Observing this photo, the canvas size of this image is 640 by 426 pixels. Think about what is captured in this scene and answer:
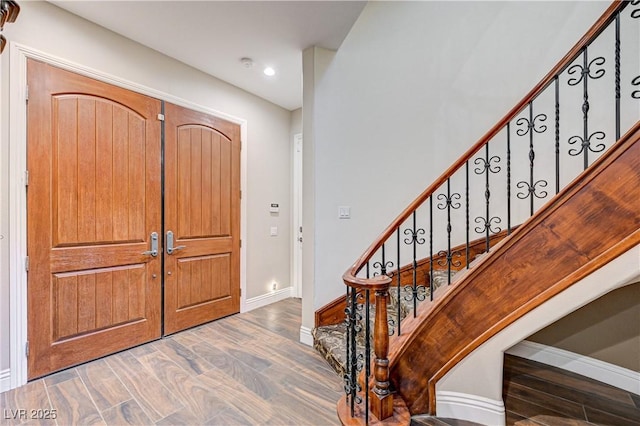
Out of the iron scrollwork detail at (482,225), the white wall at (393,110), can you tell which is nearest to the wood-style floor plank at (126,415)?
the white wall at (393,110)

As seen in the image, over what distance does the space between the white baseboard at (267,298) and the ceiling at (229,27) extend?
107 inches

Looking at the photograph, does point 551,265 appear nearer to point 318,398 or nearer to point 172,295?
point 318,398

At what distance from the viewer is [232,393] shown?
2064 millimetres

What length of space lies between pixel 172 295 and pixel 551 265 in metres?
3.09

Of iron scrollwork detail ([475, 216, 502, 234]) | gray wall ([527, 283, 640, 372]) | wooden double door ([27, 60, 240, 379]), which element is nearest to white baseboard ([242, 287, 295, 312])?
wooden double door ([27, 60, 240, 379])

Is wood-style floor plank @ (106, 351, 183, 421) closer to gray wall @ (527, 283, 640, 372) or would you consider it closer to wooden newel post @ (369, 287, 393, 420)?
wooden newel post @ (369, 287, 393, 420)

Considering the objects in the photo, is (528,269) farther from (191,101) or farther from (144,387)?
(191,101)

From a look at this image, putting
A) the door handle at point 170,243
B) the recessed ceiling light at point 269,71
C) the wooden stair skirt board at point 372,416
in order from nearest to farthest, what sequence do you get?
the wooden stair skirt board at point 372,416 → the door handle at point 170,243 → the recessed ceiling light at point 269,71

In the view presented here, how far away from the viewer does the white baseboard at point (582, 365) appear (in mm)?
2113

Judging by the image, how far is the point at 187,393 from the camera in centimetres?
206

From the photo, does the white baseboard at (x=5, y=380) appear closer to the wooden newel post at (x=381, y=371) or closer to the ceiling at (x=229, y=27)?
the wooden newel post at (x=381, y=371)

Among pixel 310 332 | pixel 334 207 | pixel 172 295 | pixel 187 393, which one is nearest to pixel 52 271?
pixel 172 295

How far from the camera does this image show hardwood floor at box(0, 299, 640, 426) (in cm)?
182

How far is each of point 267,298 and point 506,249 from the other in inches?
121
